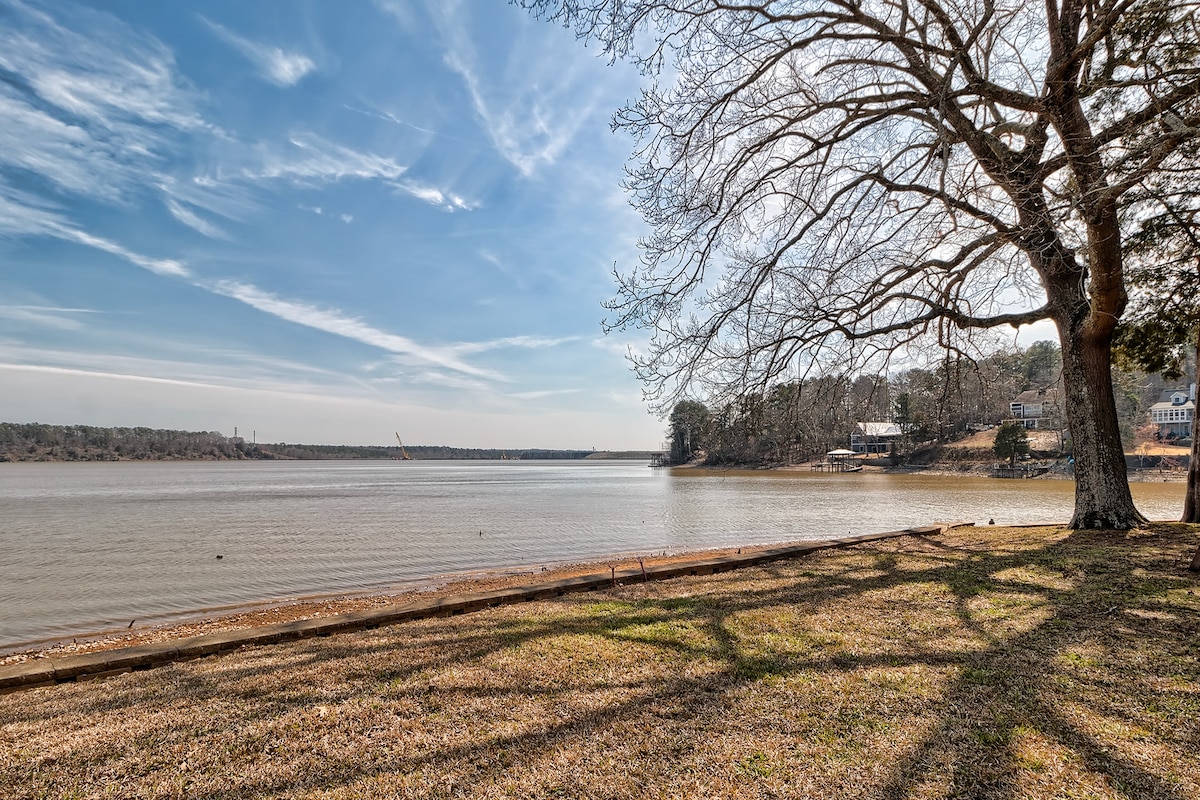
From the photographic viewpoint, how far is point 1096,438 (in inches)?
317

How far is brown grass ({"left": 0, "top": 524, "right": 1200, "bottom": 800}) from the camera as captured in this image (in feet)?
8.16

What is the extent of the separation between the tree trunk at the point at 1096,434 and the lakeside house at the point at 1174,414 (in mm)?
75246

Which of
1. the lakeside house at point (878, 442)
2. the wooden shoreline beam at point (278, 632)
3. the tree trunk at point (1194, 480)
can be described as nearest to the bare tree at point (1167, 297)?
the tree trunk at point (1194, 480)

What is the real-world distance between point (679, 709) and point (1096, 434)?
27.7ft

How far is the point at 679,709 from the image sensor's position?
3.12m

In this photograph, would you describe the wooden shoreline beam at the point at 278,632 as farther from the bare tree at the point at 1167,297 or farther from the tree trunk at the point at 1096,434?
the bare tree at the point at 1167,297

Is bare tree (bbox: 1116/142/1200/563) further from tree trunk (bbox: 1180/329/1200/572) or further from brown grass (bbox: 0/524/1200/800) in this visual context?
brown grass (bbox: 0/524/1200/800)

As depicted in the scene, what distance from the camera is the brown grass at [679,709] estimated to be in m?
2.49

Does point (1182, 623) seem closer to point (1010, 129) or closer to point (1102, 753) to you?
point (1102, 753)

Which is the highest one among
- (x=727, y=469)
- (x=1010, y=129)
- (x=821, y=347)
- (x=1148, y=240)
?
(x=1010, y=129)

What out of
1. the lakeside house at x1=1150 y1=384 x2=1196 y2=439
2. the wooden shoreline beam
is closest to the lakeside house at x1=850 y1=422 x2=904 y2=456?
the lakeside house at x1=1150 y1=384 x2=1196 y2=439

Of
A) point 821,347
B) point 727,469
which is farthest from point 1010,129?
point 727,469

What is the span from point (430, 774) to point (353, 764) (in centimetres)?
42

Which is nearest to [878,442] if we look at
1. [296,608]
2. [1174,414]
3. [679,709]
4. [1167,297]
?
[1174,414]
